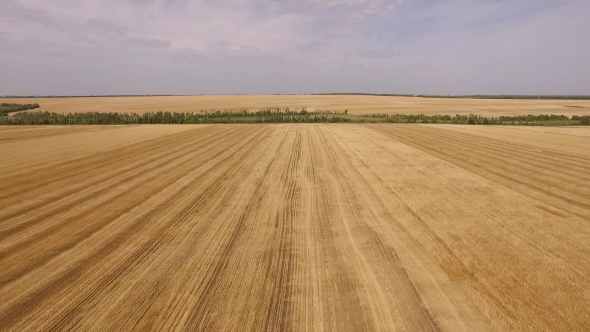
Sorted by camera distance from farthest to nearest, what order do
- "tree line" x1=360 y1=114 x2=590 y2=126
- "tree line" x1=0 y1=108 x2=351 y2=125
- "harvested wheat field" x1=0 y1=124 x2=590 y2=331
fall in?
"tree line" x1=360 y1=114 x2=590 y2=126
"tree line" x1=0 y1=108 x2=351 y2=125
"harvested wheat field" x1=0 y1=124 x2=590 y2=331

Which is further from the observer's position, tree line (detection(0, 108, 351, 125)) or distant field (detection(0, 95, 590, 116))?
distant field (detection(0, 95, 590, 116))

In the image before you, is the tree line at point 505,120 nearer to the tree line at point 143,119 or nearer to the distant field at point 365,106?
the tree line at point 143,119

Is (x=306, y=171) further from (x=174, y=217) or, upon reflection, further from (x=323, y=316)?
(x=323, y=316)

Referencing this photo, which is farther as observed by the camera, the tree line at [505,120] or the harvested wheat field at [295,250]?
the tree line at [505,120]

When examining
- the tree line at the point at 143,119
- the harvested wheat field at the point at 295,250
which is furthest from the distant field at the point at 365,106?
the harvested wheat field at the point at 295,250

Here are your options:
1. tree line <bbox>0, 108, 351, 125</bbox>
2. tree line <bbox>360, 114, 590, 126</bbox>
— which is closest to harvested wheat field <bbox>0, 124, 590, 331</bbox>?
tree line <bbox>0, 108, 351, 125</bbox>

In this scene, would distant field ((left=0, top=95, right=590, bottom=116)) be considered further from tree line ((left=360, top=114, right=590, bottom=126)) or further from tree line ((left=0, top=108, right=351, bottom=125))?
tree line ((left=0, top=108, right=351, bottom=125))

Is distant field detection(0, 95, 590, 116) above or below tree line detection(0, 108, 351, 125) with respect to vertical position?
above

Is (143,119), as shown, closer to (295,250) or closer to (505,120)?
(295,250)

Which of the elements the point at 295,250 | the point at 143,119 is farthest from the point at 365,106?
the point at 295,250
